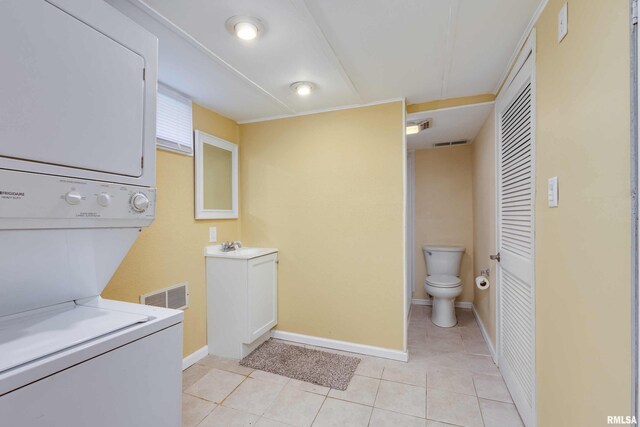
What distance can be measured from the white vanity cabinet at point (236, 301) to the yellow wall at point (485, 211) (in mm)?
1955

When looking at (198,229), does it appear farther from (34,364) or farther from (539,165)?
(539,165)

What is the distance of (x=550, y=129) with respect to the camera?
1.33 meters

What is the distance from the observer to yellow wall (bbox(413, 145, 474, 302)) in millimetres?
3668

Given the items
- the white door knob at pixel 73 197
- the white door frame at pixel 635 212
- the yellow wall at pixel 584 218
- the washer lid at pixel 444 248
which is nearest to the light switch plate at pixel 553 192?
the yellow wall at pixel 584 218

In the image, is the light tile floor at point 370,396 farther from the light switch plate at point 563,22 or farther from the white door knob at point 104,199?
the light switch plate at point 563,22

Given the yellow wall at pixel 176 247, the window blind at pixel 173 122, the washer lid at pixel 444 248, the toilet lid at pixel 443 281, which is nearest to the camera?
the yellow wall at pixel 176 247

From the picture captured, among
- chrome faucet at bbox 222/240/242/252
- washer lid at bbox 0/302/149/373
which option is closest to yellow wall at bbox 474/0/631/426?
washer lid at bbox 0/302/149/373

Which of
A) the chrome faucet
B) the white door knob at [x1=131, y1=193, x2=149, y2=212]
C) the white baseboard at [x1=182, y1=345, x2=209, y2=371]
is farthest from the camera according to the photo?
the chrome faucet

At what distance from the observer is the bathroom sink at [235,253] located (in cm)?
247

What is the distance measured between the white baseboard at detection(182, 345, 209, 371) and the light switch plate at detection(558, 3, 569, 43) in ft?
9.81

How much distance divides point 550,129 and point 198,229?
2.46 m

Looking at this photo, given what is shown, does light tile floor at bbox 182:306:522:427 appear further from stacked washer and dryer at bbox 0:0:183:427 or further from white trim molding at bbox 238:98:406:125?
white trim molding at bbox 238:98:406:125

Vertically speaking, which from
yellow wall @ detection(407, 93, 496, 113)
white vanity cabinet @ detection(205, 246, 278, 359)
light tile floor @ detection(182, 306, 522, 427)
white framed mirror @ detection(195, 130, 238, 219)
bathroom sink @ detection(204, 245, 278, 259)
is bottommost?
light tile floor @ detection(182, 306, 522, 427)

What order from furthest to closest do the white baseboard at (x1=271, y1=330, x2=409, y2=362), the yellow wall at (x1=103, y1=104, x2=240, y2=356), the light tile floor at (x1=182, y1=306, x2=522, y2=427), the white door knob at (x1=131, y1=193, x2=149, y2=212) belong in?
1. the white baseboard at (x1=271, y1=330, x2=409, y2=362)
2. the yellow wall at (x1=103, y1=104, x2=240, y2=356)
3. the light tile floor at (x1=182, y1=306, x2=522, y2=427)
4. the white door knob at (x1=131, y1=193, x2=149, y2=212)
